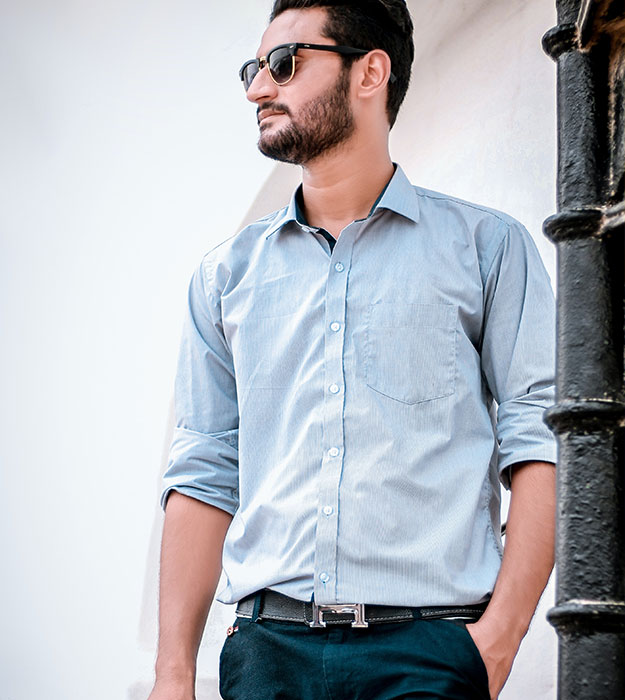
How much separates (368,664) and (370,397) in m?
0.45

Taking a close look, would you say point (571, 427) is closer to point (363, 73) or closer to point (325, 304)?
point (325, 304)

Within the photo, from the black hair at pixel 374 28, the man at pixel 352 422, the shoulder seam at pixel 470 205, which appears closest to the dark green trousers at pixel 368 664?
the man at pixel 352 422

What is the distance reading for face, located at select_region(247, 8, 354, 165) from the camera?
85.0 inches

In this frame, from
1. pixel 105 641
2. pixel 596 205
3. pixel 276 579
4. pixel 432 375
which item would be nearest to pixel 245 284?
pixel 432 375

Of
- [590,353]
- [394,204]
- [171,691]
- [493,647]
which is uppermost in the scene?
[394,204]

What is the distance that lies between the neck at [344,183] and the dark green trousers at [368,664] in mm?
780

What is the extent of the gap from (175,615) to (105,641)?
2.42 meters

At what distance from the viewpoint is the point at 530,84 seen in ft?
12.4

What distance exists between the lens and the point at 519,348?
198cm

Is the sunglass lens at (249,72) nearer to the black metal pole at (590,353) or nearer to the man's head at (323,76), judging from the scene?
the man's head at (323,76)

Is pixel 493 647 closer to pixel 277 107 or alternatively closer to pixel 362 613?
pixel 362 613

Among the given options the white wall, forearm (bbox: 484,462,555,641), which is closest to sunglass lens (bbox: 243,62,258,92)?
forearm (bbox: 484,462,555,641)

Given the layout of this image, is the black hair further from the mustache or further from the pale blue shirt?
the pale blue shirt

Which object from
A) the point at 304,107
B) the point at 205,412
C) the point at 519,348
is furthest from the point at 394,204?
the point at 205,412
